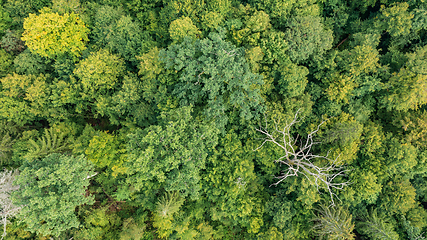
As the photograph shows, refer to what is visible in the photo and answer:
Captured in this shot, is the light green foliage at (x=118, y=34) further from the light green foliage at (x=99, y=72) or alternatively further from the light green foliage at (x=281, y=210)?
the light green foliage at (x=281, y=210)

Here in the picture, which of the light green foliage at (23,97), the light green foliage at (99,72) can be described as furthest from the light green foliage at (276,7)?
the light green foliage at (23,97)

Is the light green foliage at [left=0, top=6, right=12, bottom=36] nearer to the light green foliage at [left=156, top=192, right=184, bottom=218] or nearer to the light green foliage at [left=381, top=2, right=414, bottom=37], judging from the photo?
the light green foliage at [left=156, top=192, right=184, bottom=218]

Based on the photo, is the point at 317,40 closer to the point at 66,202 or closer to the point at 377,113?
the point at 377,113

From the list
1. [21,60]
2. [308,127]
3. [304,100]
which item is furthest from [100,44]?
[308,127]

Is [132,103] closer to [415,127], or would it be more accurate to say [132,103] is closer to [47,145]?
[47,145]

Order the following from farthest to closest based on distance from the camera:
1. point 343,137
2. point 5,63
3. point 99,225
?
point 99,225
point 5,63
point 343,137

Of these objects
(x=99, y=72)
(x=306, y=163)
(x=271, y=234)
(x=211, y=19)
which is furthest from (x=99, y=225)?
(x=211, y=19)
